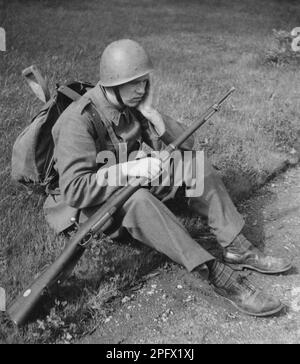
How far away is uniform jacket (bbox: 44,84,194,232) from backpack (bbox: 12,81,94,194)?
0.47 feet

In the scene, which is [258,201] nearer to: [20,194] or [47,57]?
[20,194]

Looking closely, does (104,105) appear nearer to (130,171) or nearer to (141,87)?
(141,87)

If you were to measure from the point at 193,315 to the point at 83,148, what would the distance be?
1503 mm

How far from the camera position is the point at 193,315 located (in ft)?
13.2

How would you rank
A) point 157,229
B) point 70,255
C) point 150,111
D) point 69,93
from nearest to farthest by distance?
point 70,255
point 157,229
point 69,93
point 150,111

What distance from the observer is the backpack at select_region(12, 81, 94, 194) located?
162 inches

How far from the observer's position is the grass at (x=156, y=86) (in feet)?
13.4

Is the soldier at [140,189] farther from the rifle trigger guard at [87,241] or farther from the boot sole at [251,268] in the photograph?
the rifle trigger guard at [87,241]

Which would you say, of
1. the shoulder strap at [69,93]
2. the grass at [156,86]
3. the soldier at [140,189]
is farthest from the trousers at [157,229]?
the shoulder strap at [69,93]

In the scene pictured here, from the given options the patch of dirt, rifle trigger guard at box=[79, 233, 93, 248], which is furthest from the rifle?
the patch of dirt

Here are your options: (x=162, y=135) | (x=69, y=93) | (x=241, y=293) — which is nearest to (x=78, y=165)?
(x=69, y=93)

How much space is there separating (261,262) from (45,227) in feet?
6.03
